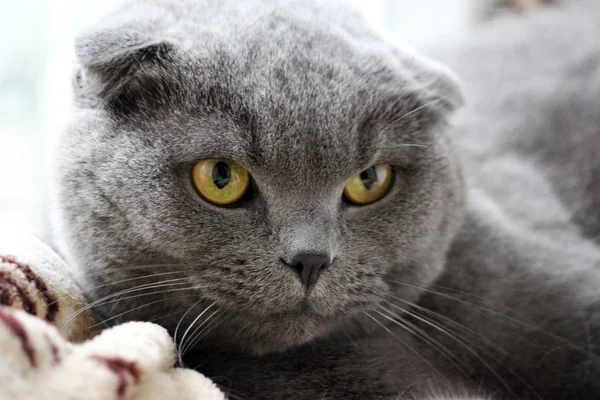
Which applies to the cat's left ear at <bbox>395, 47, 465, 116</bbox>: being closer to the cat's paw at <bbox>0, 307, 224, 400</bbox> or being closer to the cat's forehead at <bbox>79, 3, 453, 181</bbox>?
the cat's forehead at <bbox>79, 3, 453, 181</bbox>

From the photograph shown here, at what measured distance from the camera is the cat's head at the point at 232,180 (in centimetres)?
91

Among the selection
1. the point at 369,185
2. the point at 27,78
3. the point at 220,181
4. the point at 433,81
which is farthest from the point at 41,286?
the point at 27,78

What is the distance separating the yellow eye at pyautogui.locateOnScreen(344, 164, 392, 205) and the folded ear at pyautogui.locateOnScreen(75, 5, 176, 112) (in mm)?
311

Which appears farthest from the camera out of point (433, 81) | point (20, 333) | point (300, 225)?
point (433, 81)

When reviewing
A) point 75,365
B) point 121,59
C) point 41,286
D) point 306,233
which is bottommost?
point 75,365

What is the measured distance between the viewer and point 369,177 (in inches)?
40.2

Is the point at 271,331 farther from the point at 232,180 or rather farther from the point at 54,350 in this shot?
the point at 54,350

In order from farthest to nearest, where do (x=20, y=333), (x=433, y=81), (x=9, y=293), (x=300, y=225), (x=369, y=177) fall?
(x=433, y=81)
(x=369, y=177)
(x=300, y=225)
(x=9, y=293)
(x=20, y=333)

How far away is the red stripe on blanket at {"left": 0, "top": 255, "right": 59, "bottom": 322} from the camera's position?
0.86 meters

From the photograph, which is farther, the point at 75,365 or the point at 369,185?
the point at 369,185

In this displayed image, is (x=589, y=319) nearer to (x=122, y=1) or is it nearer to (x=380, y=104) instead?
(x=380, y=104)

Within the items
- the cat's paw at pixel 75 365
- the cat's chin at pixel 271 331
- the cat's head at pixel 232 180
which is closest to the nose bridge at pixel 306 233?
the cat's head at pixel 232 180

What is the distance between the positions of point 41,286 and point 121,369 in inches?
11.5

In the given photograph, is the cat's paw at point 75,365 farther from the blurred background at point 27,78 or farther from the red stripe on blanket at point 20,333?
the blurred background at point 27,78
